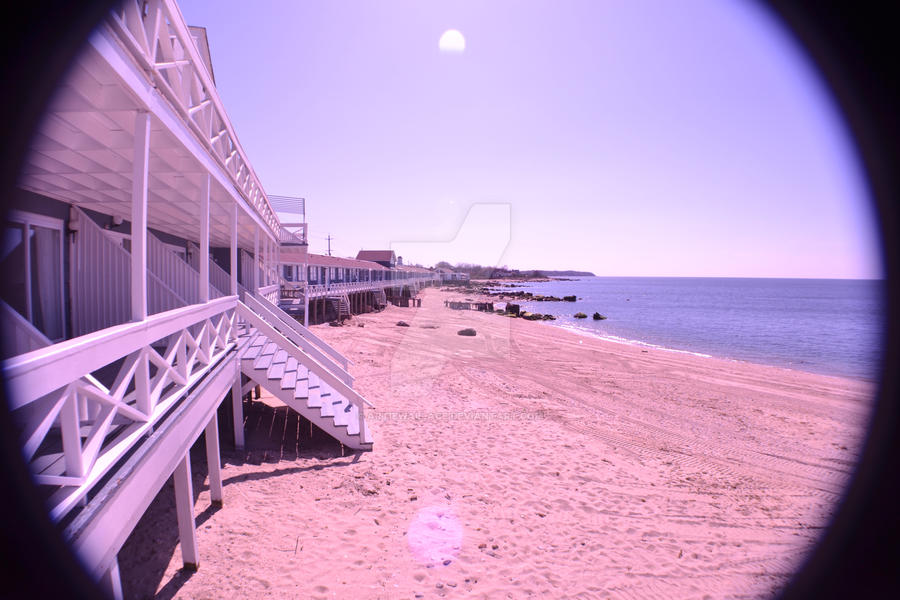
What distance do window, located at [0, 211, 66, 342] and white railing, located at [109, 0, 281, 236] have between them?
2359mm

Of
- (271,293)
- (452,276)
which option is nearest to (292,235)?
(271,293)

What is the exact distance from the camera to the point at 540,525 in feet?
18.1

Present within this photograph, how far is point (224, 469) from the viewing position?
6.66 meters

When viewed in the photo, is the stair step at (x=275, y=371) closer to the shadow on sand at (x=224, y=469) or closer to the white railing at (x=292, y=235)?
the shadow on sand at (x=224, y=469)

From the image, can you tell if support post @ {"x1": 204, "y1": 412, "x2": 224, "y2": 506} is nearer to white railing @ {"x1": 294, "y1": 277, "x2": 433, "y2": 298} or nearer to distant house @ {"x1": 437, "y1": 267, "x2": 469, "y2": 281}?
white railing @ {"x1": 294, "y1": 277, "x2": 433, "y2": 298}

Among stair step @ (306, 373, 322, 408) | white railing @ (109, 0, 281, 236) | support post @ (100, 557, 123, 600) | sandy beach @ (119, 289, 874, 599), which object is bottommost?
sandy beach @ (119, 289, 874, 599)

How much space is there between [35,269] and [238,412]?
12.2 feet

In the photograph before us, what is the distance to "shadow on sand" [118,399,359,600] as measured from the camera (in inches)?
166

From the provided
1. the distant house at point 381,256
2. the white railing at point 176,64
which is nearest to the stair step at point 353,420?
the white railing at point 176,64

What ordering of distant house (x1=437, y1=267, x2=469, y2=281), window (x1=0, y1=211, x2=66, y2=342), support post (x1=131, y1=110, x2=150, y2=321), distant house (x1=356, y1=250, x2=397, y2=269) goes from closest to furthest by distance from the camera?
support post (x1=131, y1=110, x2=150, y2=321)
window (x1=0, y1=211, x2=66, y2=342)
distant house (x1=356, y1=250, x2=397, y2=269)
distant house (x1=437, y1=267, x2=469, y2=281)

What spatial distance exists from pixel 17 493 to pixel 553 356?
19129 mm

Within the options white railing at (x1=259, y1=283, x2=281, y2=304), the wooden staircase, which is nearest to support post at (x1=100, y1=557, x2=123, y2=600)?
white railing at (x1=259, y1=283, x2=281, y2=304)

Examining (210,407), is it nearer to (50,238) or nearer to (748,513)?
(50,238)

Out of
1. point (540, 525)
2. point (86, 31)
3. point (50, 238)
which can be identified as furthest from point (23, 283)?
point (540, 525)
